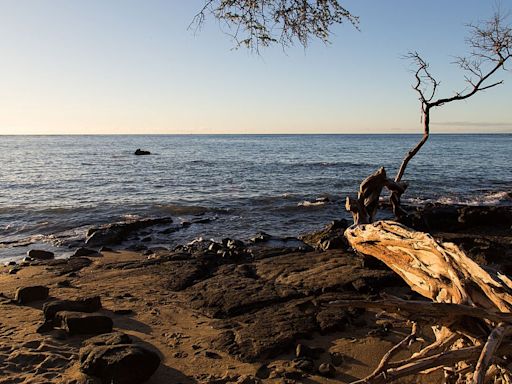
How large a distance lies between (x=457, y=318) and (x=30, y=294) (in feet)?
24.8

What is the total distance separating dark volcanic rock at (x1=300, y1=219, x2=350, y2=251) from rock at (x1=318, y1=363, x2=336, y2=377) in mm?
6021

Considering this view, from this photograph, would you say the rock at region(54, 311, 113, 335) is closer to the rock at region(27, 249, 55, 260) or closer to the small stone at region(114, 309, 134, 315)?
the small stone at region(114, 309, 134, 315)

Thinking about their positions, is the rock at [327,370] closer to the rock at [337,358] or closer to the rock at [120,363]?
the rock at [337,358]

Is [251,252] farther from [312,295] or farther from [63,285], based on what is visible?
[63,285]

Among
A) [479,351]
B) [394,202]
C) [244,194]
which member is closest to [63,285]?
[394,202]

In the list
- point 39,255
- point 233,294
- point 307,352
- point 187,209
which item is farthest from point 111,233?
point 307,352

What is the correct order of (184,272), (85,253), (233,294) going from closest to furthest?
(233,294), (184,272), (85,253)

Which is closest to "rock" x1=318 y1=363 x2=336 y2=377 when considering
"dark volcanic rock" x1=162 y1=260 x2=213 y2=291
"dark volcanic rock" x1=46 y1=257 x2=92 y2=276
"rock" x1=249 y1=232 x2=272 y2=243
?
"dark volcanic rock" x1=162 y1=260 x2=213 y2=291

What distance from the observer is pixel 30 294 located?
798 cm

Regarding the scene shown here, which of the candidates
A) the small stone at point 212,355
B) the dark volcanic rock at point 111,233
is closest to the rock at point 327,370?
the small stone at point 212,355

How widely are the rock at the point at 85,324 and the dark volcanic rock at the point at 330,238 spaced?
6.31 meters

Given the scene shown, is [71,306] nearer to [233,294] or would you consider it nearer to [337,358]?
[233,294]

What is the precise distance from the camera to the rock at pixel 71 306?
22.4ft

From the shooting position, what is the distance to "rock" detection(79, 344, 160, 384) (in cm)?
499
